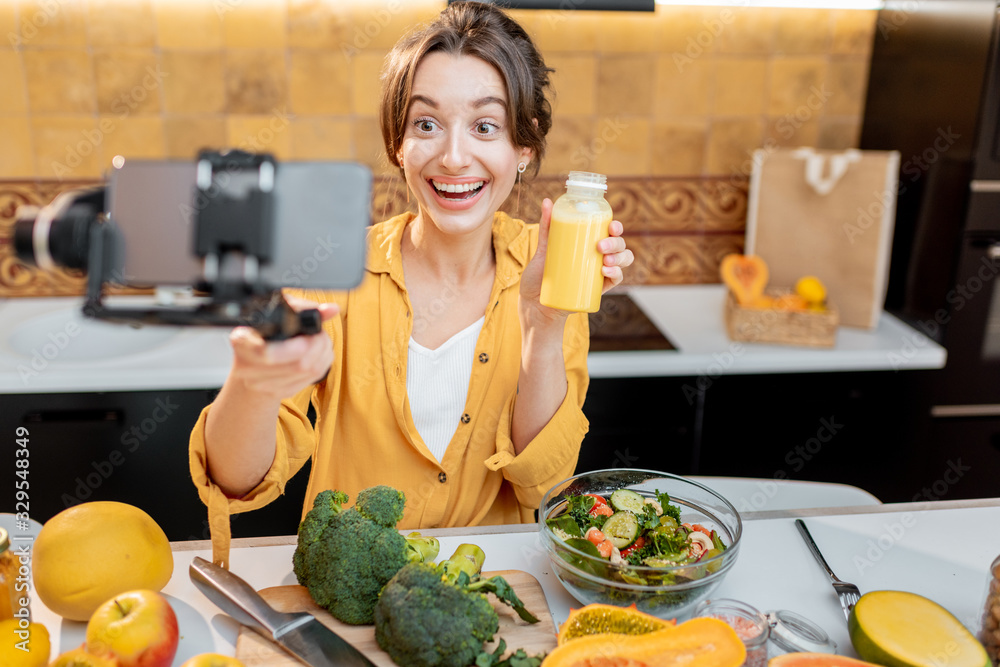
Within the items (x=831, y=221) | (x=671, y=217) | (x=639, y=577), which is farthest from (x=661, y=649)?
(x=671, y=217)

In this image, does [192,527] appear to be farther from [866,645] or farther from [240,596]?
[866,645]

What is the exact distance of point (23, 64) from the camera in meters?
2.10

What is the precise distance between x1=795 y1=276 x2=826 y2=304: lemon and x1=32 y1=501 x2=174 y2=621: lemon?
1.84m

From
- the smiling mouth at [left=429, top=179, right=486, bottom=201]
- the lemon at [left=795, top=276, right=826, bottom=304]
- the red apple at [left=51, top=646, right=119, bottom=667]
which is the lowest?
the red apple at [left=51, top=646, right=119, bottom=667]

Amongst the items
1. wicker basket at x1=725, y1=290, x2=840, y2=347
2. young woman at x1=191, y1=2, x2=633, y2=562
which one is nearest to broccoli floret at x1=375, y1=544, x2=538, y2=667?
young woman at x1=191, y1=2, x2=633, y2=562

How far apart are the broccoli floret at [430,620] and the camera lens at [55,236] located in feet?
1.45

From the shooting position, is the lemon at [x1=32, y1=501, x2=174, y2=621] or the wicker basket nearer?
the lemon at [x1=32, y1=501, x2=174, y2=621]

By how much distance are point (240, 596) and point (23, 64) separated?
1.90m

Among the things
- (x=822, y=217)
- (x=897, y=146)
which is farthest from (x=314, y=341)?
(x=897, y=146)

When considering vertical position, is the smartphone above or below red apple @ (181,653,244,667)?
above

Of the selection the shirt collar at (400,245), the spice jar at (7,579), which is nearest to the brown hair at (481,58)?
the shirt collar at (400,245)

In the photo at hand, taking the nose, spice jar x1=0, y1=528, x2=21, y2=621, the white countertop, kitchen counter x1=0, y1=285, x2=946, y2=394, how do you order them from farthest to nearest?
the white countertop, kitchen counter x1=0, y1=285, x2=946, y2=394, the nose, spice jar x1=0, y1=528, x2=21, y2=621

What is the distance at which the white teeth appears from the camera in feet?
4.23

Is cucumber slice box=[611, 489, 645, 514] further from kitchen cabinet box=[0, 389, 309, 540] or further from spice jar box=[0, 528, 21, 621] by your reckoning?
kitchen cabinet box=[0, 389, 309, 540]
